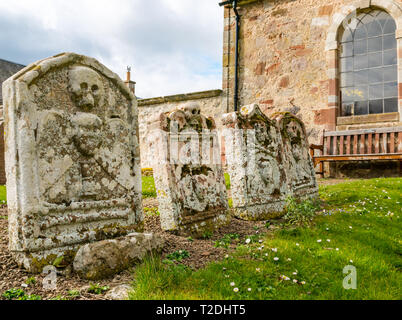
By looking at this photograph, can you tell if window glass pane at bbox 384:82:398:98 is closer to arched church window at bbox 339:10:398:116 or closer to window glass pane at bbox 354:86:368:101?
arched church window at bbox 339:10:398:116

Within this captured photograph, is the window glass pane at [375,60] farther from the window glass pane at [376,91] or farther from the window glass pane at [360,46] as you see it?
the window glass pane at [376,91]

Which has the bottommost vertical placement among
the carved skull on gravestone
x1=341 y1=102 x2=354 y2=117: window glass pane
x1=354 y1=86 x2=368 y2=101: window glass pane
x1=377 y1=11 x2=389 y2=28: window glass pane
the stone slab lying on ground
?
the stone slab lying on ground

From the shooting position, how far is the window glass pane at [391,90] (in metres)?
9.16

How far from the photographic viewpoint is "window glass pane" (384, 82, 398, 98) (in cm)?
916

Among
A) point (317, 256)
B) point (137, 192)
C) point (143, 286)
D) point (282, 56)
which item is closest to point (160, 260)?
point (143, 286)

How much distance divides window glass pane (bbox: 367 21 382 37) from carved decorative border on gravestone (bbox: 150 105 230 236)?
23.7 feet

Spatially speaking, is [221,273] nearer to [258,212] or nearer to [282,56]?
[258,212]

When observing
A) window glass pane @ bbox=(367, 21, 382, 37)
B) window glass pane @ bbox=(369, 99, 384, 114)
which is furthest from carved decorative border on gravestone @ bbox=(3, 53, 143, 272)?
window glass pane @ bbox=(367, 21, 382, 37)

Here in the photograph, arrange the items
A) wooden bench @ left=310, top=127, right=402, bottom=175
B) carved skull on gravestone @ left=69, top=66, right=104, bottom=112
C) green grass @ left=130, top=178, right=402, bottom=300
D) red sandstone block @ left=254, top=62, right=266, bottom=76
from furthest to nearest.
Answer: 1. red sandstone block @ left=254, top=62, right=266, bottom=76
2. wooden bench @ left=310, top=127, right=402, bottom=175
3. carved skull on gravestone @ left=69, top=66, right=104, bottom=112
4. green grass @ left=130, top=178, right=402, bottom=300

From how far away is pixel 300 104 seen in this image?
10.1 m

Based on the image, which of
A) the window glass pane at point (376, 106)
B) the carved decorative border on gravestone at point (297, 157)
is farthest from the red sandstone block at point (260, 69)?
the carved decorative border on gravestone at point (297, 157)

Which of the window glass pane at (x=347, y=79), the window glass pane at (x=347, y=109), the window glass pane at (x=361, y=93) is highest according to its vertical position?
the window glass pane at (x=347, y=79)

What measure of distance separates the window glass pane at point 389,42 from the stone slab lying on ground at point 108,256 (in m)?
8.96

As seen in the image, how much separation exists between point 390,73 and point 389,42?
0.79 metres
